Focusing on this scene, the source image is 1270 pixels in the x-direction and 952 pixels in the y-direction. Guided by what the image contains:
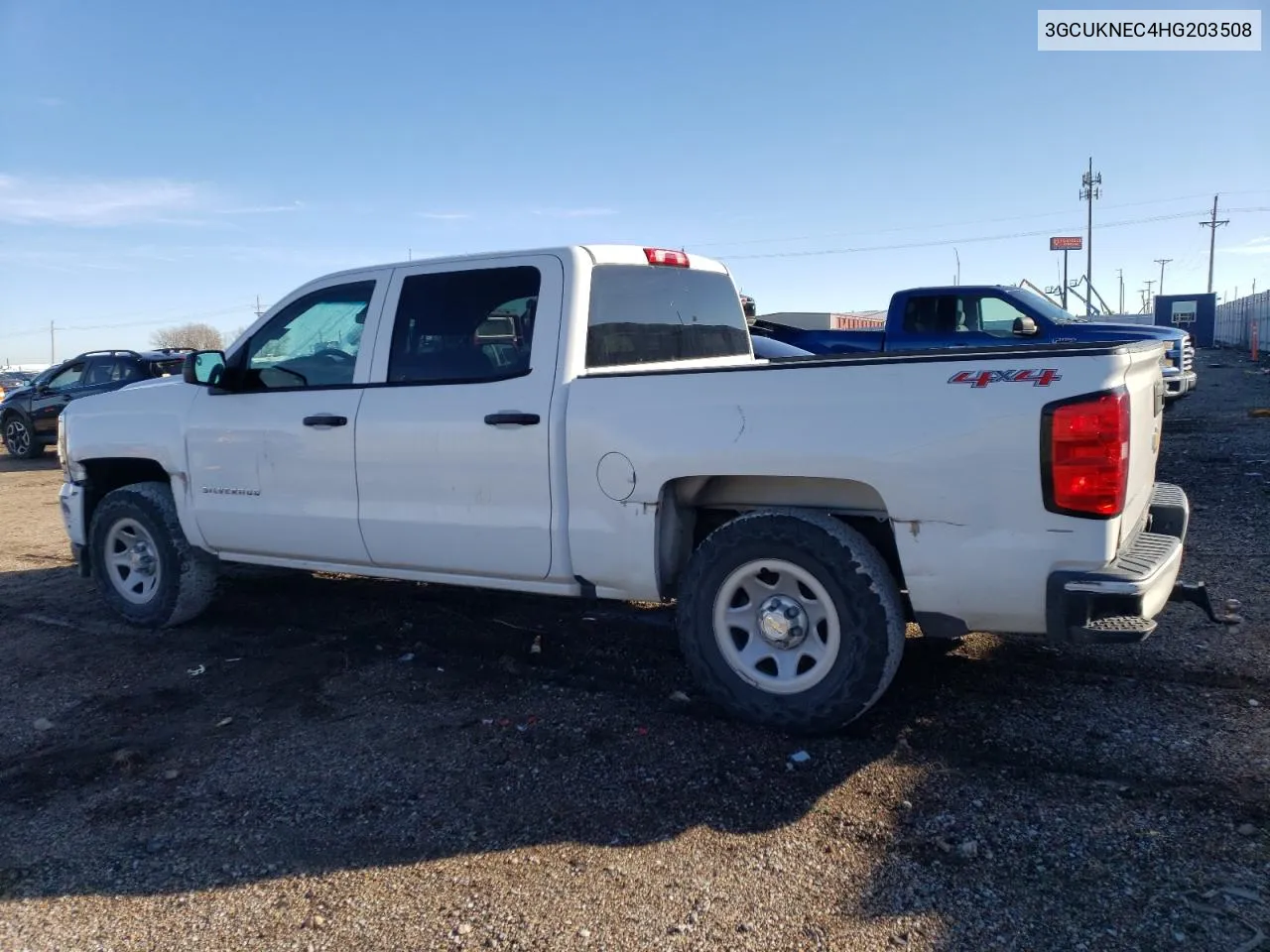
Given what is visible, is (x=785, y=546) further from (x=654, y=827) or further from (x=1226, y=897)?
(x=1226, y=897)

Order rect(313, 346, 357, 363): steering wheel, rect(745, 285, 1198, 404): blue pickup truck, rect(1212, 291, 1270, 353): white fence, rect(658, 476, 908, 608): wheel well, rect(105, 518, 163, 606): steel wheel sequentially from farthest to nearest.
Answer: rect(1212, 291, 1270, 353): white fence → rect(745, 285, 1198, 404): blue pickup truck → rect(105, 518, 163, 606): steel wheel → rect(313, 346, 357, 363): steering wheel → rect(658, 476, 908, 608): wheel well

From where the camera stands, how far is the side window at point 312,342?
5.26 meters

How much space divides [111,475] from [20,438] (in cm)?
1454

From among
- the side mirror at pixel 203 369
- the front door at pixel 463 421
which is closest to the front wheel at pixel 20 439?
the side mirror at pixel 203 369

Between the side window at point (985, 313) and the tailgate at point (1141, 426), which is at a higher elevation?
the side window at point (985, 313)

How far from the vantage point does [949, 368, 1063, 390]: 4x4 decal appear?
3428 mm

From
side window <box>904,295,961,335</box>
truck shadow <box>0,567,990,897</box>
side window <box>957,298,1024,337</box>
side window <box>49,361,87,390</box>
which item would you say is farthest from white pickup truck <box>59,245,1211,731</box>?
side window <box>49,361,87,390</box>

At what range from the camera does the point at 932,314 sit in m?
13.1

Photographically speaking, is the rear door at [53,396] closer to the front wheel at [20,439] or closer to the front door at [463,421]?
the front wheel at [20,439]

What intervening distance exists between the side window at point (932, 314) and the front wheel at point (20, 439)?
15550 mm

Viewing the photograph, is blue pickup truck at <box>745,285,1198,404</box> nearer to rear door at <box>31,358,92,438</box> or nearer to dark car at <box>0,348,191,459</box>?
dark car at <box>0,348,191,459</box>

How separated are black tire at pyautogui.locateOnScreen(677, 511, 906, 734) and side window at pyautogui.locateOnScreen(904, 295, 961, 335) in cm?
972

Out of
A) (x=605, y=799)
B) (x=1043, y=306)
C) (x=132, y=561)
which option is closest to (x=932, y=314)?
(x=1043, y=306)

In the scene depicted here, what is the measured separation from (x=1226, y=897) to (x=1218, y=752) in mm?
1043
